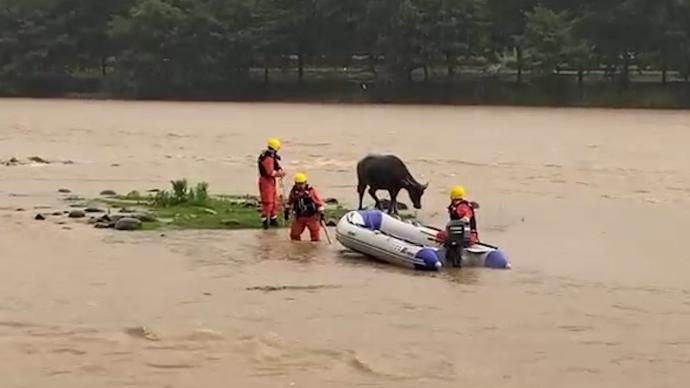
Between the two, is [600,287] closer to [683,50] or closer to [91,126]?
[91,126]

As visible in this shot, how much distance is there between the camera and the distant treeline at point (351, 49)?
69875 millimetres

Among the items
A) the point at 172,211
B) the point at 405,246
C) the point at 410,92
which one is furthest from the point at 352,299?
the point at 410,92

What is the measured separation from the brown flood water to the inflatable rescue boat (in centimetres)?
Answer: 21

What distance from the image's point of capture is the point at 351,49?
77438mm

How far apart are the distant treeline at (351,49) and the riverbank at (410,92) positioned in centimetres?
8

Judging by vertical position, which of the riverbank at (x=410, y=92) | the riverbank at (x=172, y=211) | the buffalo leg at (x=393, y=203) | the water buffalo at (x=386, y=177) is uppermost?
the water buffalo at (x=386, y=177)

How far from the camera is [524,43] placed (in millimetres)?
70875

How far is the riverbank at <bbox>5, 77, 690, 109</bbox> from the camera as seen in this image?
68.6 metres

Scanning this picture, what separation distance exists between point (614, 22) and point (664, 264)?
5240cm

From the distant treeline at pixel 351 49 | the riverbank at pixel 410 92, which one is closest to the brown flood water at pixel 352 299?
the riverbank at pixel 410 92

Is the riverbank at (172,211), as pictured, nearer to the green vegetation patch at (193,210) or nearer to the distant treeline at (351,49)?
the green vegetation patch at (193,210)

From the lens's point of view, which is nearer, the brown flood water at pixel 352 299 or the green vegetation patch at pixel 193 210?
the brown flood water at pixel 352 299

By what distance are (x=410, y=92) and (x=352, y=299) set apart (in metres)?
59.3

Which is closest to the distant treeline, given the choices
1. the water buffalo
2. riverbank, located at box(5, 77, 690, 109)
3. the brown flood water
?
riverbank, located at box(5, 77, 690, 109)
